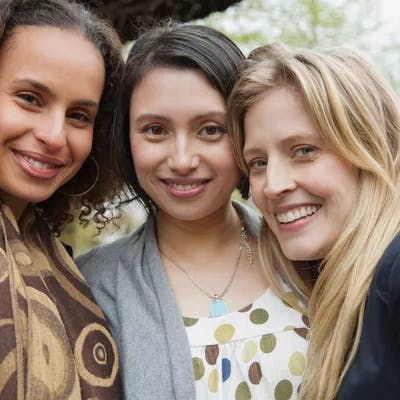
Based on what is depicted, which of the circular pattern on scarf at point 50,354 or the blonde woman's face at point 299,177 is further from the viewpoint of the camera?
the blonde woman's face at point 299,177

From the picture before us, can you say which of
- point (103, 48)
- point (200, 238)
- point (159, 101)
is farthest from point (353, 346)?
point (103, 48)

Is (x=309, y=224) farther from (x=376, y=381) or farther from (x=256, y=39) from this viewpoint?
(x=256, y=39)

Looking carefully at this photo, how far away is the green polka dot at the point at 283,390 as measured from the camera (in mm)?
1797

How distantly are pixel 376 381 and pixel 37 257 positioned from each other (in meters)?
0.97

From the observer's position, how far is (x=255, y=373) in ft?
5.98

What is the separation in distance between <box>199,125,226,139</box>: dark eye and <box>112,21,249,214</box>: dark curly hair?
98 mm

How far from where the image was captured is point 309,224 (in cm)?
178

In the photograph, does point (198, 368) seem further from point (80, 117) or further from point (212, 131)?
point (80, 117)

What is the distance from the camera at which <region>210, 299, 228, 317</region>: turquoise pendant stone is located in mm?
1954

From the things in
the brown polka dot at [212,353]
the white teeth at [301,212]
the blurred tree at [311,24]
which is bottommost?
the brown polka dot at [212,353]

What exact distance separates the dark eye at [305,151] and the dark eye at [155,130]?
0.45m

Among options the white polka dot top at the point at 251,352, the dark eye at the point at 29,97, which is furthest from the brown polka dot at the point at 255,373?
the dark eye at the point at 29,97

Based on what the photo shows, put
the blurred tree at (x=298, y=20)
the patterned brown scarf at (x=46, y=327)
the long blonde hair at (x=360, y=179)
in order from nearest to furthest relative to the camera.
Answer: the patterned brown scarf at (x=46, y=327) → the long blonde hair at (x=360, y=179) → the blurred tree at (x=298, y=20)

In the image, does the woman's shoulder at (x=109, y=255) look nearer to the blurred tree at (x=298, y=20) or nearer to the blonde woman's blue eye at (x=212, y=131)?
the blonde woman's blue eye at (x=212, y=131)
